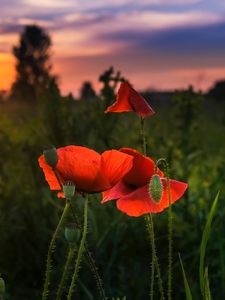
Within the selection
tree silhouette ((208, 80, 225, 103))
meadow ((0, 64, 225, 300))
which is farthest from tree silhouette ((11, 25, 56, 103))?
meadow ((0, 64, 225, 300))

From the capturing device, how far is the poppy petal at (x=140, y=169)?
1.57m

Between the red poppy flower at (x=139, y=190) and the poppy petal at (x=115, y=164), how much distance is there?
55 millimetres

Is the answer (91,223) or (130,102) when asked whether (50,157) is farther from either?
(91,223)

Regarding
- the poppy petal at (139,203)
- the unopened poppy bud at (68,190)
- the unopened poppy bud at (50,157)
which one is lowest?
the poppy petal at (139,203)

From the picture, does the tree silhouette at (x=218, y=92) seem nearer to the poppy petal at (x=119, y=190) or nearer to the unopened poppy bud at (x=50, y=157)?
the poppy petal at (x=119, y=190)

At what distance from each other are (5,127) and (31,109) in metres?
4.31

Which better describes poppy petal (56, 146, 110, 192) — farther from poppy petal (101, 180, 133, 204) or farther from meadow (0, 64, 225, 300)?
meadow (0, 64, 225, 300)

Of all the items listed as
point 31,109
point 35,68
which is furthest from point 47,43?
point 31,109

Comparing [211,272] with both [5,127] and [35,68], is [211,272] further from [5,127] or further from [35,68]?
[35,68]

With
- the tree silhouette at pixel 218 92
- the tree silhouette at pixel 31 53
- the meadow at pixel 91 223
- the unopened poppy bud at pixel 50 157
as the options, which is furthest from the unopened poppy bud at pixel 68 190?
the tree silhouette at pixel 31 53

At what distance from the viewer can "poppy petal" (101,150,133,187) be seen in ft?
4.92

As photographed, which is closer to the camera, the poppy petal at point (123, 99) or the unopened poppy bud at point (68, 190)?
the unopened poppy bud at point (68, 190)

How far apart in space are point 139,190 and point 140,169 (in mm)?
58

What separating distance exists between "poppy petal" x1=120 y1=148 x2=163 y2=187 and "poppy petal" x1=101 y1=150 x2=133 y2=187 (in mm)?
70
